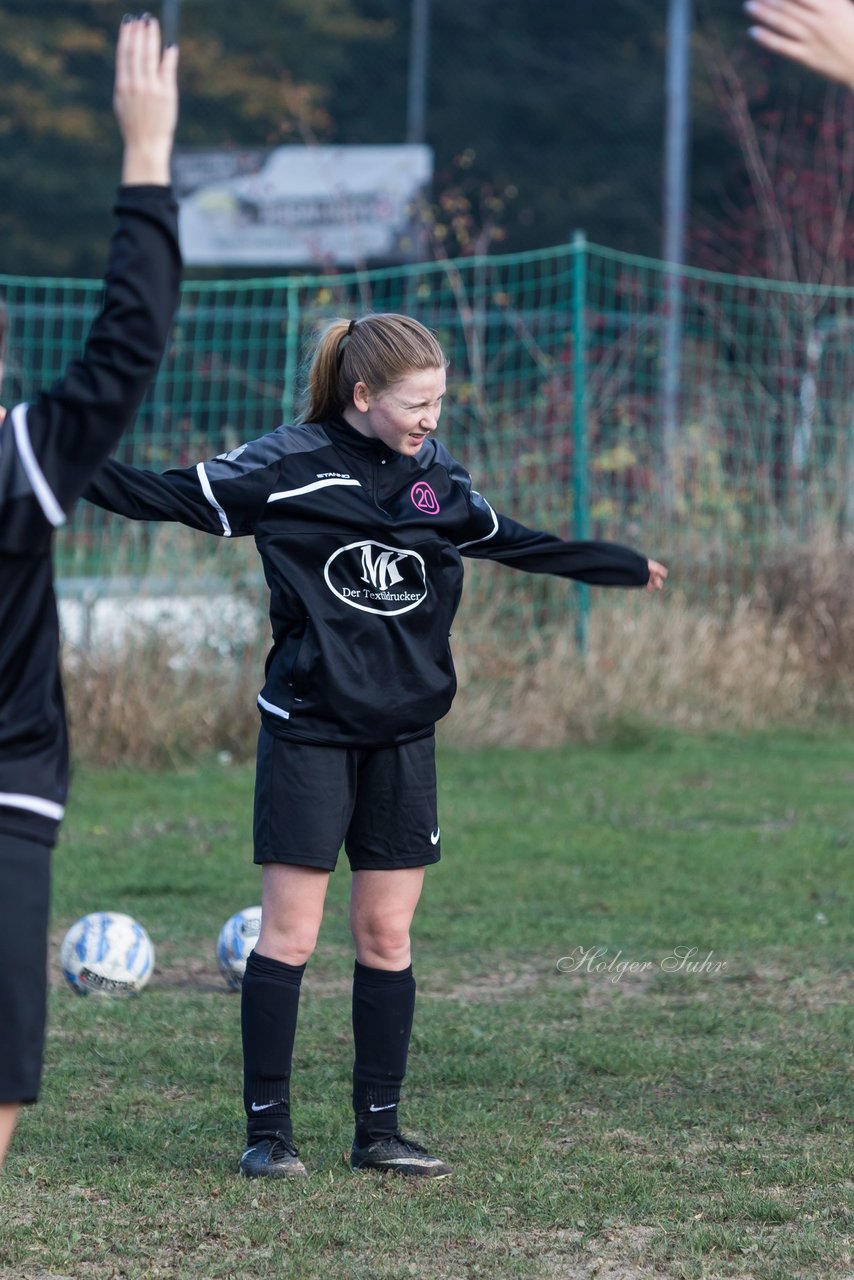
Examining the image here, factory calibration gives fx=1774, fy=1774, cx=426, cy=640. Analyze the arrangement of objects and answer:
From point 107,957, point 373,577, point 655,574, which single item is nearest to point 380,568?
point 373,577

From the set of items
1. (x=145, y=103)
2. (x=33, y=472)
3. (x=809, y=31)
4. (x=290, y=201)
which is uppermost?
(x=290, y=201)

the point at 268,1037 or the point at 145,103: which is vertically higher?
the point at 145,103

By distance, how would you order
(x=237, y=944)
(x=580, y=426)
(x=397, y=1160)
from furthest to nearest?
1. (x=580, y=426)
2. (x=237, y=944)
3. (x=397, y=1160)

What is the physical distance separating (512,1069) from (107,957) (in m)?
1.32

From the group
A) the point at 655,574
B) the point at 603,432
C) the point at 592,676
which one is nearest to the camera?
the point at 655,574

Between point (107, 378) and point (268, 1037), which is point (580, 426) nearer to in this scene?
point (268, 1037)

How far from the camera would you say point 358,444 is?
3559 millimetres

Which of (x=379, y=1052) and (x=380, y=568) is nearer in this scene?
(x=380, y=568)

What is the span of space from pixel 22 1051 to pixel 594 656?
279 inches

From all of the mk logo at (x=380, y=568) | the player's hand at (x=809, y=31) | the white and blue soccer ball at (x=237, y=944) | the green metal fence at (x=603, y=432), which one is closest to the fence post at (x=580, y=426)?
the green metal fence at (x=603, y=432)

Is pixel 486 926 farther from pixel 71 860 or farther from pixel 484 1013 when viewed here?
pixel 71 860

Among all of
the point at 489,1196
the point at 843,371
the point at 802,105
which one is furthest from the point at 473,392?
the point at 802,105

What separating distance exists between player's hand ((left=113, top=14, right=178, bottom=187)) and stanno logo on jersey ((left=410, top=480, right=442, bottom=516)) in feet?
4.16

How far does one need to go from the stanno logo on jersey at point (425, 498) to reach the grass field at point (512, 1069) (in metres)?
1.33
